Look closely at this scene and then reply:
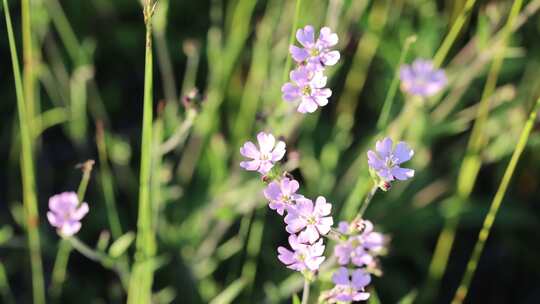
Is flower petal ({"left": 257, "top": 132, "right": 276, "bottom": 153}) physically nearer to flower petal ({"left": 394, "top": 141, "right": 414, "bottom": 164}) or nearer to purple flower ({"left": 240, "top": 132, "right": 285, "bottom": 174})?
purple flower ({"left": 240, "top": 132, "right": 285, "bottom": 174})

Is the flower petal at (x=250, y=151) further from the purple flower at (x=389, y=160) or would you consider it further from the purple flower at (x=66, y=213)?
the purple flower at (x=66, y=213)

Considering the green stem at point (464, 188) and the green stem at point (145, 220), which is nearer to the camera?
the green stem at point (145, 220)

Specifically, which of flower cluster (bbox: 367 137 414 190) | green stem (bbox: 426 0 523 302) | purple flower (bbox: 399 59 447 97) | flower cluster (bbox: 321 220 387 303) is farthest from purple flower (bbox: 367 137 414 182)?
green stem (bbox: 426 0 523 302)

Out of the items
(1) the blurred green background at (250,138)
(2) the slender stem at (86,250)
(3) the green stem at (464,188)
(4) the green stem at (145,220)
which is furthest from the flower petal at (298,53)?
(3) the green stem at (464,188)

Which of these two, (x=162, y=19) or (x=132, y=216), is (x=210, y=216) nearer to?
(x=132, y=216)

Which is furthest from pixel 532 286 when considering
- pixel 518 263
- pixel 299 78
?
pixel 299 78

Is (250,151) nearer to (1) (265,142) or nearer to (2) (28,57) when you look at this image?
(1) (265,142)
